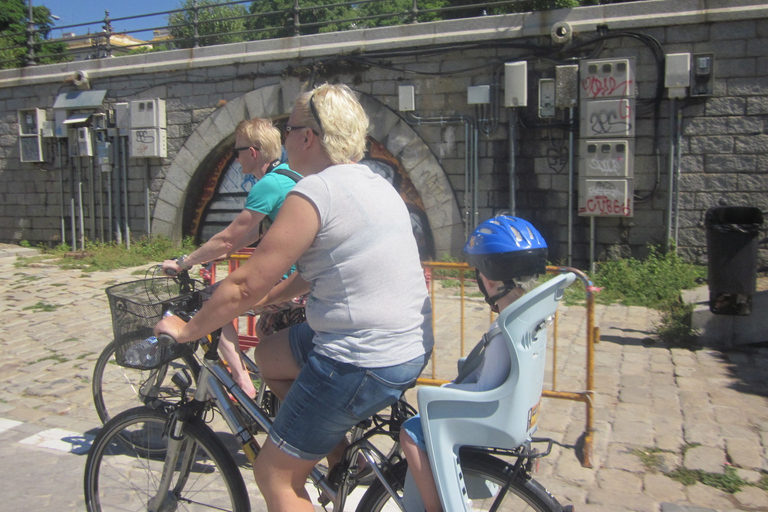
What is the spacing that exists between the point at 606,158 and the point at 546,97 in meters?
1.13

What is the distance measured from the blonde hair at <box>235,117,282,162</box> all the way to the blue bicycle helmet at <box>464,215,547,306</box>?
2.07 m

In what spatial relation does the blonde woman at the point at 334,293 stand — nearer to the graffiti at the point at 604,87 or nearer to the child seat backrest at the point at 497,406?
the child seat backrest at the point at 497,406

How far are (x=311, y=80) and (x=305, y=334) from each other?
8.29 m

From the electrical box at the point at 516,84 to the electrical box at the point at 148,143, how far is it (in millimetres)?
6338

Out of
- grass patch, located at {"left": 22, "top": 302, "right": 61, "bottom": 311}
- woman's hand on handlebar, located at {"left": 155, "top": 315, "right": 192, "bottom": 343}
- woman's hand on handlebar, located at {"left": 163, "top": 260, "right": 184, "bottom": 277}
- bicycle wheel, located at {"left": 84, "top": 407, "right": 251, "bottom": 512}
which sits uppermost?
woman's hand on handlebar, located at {"left": 163, "top": 260, "right": 184, "bottom": 277}

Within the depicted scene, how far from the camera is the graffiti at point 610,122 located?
8.12 metres

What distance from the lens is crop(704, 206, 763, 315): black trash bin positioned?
5.76 m

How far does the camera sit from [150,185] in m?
11.9

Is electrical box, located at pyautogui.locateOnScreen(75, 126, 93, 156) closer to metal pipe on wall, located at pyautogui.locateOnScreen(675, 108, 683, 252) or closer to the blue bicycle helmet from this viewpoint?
metal pipe on wall, located at pyautogui.locateOnScreen(675, 108, 683, 252)

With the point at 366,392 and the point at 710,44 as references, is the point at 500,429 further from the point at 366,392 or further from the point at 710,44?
the point at 710,44

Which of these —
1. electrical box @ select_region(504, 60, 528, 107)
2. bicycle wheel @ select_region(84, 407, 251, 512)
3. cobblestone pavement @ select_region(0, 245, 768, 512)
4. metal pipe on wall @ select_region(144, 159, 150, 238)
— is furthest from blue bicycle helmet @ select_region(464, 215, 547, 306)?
metal pipe on wall @ select_region(144, 159, 150, 238)

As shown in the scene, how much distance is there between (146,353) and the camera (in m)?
2.69

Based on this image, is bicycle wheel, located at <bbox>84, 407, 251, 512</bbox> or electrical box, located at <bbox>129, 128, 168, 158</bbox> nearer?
bicycle wheel, located at <bbox>84, 407, 251, 512</bbox>

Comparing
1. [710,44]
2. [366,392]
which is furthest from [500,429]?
[710,44]
